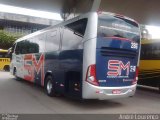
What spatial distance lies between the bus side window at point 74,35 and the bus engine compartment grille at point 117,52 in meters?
0.79

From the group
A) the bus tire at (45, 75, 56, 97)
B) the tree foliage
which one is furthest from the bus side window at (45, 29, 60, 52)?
the tree foliage

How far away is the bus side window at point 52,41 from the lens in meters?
11.4

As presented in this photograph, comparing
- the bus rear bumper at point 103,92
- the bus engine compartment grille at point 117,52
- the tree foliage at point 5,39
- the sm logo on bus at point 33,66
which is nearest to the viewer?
the bus rear bumper at point 103,92

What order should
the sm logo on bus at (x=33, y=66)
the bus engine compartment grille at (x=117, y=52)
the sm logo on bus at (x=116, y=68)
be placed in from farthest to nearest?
1. the sm logo on bus at (x=33, y=66)
2. the sm logo on bus at (x=116, y=68)
3. the bus engine compartment grille at (x=117, y=52)

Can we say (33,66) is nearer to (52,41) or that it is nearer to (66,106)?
(52,41)

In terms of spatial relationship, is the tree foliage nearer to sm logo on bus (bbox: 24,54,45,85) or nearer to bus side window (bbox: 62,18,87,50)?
sm logo on bus (bbox: 24,54,45,85)

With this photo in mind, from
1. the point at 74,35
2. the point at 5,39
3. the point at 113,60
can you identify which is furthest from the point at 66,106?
the point at 5,39

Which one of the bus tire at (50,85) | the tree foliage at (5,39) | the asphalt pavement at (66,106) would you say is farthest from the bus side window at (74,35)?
the tree foliage at (5,39)

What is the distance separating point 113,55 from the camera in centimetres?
943

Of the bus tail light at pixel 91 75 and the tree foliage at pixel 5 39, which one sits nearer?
the bus tail light at pixel 91 75

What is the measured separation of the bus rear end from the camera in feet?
29.7

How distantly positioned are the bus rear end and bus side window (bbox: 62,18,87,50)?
59cm

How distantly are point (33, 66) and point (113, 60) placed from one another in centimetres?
607

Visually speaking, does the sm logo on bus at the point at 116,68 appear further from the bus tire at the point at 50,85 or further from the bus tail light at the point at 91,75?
the bus tire at the point at 50,85
